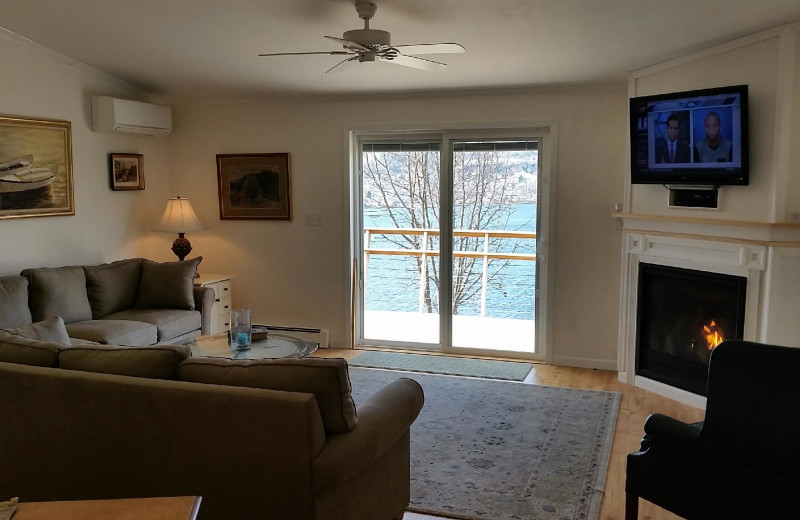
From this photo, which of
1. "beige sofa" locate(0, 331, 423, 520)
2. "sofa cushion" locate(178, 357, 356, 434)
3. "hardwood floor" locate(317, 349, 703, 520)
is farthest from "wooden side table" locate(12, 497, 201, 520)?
"hardwood floor" locate(317, 349, 703, 520)

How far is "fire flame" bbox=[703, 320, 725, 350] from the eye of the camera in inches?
183

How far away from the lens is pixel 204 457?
8.10ft

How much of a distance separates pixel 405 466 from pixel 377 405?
0.41 metres

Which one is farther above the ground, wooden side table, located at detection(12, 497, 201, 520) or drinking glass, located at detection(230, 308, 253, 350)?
drinking glass, located at detection(230, 308, 253, 350)

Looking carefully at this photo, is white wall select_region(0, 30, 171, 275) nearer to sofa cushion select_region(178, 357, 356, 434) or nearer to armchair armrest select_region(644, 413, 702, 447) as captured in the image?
sofa cushion select_region(178, 357, 356, 434)

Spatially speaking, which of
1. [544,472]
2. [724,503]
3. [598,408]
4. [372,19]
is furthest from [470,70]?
[724,503]

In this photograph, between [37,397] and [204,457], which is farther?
[37,397]

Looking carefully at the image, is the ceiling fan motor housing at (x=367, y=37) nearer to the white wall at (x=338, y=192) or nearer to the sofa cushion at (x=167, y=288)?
the white wall at (x=338, y=192)

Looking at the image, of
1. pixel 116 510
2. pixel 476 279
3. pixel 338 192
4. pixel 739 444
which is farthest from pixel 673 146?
pixel 116 510

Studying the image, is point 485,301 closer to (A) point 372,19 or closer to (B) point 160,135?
(A) point 372,19

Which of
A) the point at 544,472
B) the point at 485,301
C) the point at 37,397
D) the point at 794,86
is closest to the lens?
the point at 37,397

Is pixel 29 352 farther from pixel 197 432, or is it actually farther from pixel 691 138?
pixel 691 138

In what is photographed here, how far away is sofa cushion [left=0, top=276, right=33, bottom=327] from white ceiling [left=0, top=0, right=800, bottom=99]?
1.75m

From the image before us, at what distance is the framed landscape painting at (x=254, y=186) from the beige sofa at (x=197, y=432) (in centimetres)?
371
